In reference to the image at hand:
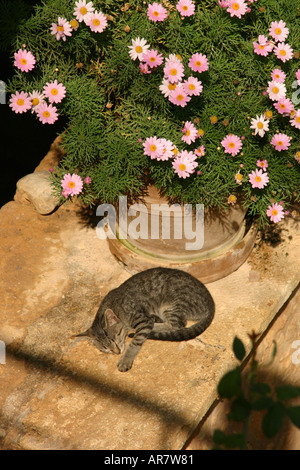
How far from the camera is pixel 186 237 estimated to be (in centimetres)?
369

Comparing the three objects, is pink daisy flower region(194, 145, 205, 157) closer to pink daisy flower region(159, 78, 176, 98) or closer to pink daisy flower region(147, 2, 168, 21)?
pink daisy flower region(159, 78, 176, 98)

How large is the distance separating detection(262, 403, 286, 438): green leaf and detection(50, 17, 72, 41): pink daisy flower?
2.64 metres

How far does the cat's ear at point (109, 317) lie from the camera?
3458 mm

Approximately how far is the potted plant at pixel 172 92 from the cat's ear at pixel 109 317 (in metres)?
0.77

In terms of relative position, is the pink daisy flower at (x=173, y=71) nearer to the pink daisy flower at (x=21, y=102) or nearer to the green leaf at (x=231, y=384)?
the pink daisy flower at (x=21, y=102)

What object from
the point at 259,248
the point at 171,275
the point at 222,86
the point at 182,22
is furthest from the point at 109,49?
the point at 259,248

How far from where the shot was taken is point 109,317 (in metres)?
3.48

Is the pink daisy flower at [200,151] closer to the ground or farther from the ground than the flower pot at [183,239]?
farther from the ground

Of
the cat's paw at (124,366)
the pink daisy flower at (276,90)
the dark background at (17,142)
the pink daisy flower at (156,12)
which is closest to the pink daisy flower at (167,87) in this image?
the pink daisy flower at (156,12)

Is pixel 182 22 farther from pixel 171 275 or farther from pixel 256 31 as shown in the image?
pixel 171 275
